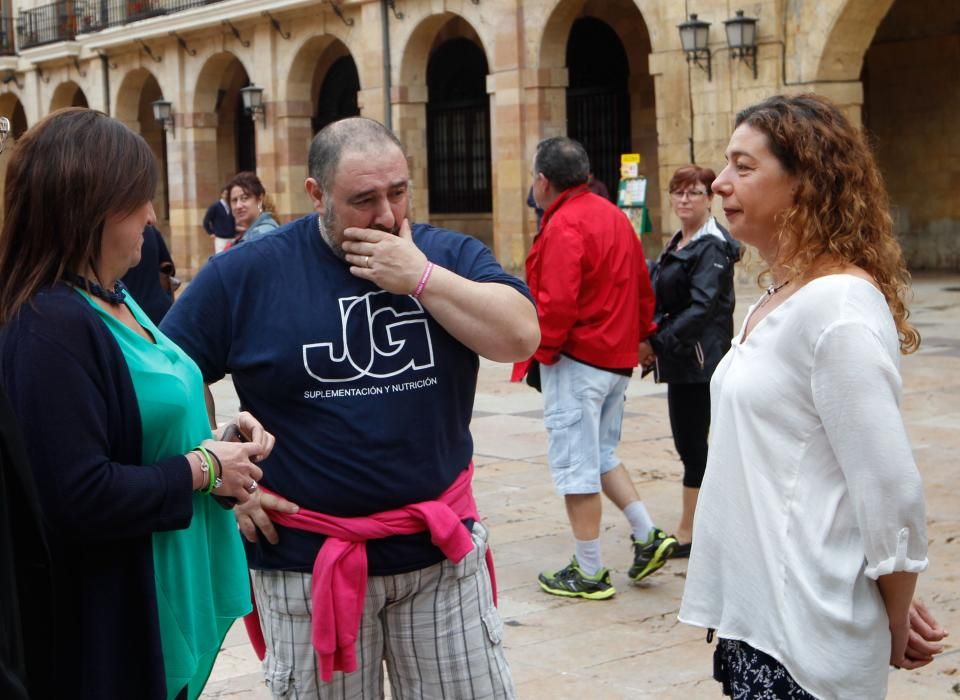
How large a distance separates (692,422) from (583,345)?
0.77m

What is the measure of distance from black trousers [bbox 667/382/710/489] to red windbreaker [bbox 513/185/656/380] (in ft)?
Result: 1.40

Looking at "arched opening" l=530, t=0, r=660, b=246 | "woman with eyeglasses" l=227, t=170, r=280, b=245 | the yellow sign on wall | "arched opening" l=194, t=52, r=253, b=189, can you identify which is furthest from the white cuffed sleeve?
"arched opening" l=194, t=52, r=253, b=189

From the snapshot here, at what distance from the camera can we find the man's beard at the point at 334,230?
3.15 meters

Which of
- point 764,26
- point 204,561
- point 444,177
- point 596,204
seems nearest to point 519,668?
point 596,204

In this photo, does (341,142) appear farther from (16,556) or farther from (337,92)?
(337,92)

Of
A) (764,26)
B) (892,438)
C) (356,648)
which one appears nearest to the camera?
(892,438)

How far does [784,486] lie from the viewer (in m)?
2.64

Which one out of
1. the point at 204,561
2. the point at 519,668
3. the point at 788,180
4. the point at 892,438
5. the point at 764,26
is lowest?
the point at 519,668

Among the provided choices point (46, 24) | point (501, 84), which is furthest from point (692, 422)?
point (46, 24)

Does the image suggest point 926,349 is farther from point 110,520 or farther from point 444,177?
point 444,177

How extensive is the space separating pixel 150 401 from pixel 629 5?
2221 centimetres

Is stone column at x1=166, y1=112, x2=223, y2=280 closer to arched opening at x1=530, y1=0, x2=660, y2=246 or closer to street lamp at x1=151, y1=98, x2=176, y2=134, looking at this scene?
street lamp at x1=151, y1=98, x2=176, y2=134

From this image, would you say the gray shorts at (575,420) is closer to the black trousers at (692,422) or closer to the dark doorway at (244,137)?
the black trousers at (692,422)

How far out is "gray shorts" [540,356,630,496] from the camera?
233 inches
